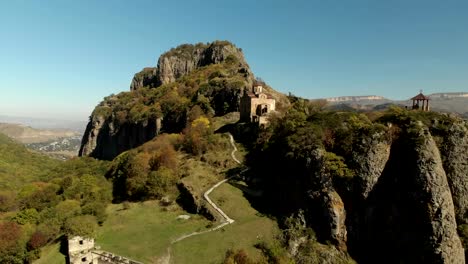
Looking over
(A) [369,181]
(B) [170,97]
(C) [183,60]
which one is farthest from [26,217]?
(C) [183,60]

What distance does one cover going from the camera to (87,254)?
39.7 m

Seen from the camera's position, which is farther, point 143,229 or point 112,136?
point 112,136

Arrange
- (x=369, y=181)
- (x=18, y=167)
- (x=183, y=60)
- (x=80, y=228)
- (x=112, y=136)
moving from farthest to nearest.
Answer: (x=183, y=60) → (x=112, y=136) → (x=18, y=167) → (x=369, y=181) → (x=80, y=228)

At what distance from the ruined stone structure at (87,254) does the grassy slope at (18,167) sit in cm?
6406

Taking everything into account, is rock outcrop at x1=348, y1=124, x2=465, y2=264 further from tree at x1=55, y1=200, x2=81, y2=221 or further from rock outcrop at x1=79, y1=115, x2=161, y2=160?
rock outcrop at x1=79, y1=115, x2=161, y2=160

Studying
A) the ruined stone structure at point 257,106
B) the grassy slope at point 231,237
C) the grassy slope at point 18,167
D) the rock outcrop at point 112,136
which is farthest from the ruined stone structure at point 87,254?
the rock outcrop at point 112,136

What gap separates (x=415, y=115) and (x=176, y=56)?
12950cm

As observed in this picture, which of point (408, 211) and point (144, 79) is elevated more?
point (144, 79)

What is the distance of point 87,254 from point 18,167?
98.4 metres

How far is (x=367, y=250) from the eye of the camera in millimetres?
44344

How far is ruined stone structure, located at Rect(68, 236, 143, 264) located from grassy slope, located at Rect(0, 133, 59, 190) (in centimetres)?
6406

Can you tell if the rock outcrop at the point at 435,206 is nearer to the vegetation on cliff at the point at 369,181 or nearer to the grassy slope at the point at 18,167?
the vegetation on cliff at the point at 369,181

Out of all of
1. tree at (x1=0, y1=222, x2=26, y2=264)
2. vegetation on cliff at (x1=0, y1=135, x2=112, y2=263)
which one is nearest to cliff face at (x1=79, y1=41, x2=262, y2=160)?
vegetation on cliff at (x1=0, y1=135, x2=112, y2=263)

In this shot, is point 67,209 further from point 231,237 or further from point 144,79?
point 144,79
